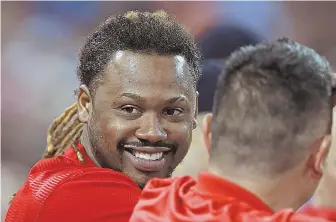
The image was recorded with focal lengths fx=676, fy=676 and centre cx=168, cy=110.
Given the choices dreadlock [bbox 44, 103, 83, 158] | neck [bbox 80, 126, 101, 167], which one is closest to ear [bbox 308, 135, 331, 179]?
neck [bbox 80, 126, 101, 167]

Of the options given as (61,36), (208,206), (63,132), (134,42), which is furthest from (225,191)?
(61,36)

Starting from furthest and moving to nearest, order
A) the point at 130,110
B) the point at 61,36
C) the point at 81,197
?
the point at 61,36 → the point at 130,110 → the point at 81,197

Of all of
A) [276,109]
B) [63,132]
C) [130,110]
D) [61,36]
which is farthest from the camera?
[61,36]

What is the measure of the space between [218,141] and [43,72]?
268 cm

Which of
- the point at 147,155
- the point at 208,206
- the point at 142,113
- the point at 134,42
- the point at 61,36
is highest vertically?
the point at 61,36

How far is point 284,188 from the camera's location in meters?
1.15

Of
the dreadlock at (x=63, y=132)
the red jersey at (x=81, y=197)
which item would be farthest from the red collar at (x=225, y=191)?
the dreadlock at (x=63, y=132)

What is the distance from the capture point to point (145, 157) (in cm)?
169

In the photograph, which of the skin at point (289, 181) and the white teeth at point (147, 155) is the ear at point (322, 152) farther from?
the white teeth at point (147, 155)

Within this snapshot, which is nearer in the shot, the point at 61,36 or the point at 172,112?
the point at 172,112

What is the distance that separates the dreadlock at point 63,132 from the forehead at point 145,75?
32 cm

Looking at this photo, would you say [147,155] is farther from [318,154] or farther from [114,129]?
[318,154]

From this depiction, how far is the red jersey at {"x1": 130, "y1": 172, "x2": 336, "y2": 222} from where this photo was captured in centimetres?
110

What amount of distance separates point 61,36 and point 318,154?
2.75 metres
